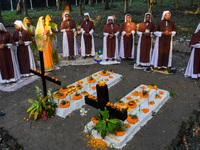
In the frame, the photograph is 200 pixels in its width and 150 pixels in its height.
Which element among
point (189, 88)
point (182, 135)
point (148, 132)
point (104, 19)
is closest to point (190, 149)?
point (182, 135)

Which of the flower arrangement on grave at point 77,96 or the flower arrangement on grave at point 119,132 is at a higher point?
the flower arrangement on grave at point 77,96

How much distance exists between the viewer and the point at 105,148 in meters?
3.83

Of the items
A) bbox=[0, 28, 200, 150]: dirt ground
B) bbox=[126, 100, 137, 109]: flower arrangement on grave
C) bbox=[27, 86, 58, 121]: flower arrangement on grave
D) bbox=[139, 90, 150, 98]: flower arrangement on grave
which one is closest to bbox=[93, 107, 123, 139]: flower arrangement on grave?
bbox=[0, 28, 200, 150]: dirt ground

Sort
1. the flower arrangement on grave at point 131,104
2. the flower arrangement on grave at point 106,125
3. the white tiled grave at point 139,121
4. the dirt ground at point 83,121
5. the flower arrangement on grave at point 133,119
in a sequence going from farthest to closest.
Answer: the flower arrangement on grave at point 131,104, the flower arrangement on grave at point 133,119, the dirt ground at point 83,121, the white tiled grave at point 139,121, the flower arrangement on grave at point 106,125

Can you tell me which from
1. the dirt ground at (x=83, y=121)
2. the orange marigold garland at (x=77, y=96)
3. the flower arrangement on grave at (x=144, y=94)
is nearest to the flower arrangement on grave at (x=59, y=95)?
the orange marigold garland at (x=77, y=96)

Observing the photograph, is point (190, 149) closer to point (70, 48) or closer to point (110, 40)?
point (110, 40)

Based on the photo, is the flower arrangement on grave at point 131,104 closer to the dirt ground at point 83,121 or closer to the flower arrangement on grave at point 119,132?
the dirt ground at point 83,121

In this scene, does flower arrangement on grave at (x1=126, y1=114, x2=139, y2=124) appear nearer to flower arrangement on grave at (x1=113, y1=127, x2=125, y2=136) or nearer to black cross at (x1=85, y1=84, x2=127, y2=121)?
flower arrangement on grave at (x1=113, y1=127, x2=125, y2=136)

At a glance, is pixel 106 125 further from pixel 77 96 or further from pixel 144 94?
pixel 144 94

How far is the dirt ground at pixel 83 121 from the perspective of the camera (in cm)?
404

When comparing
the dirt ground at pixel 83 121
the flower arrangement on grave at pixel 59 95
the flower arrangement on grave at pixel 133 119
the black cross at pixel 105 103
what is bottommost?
the dirt ground at pixel 83 121

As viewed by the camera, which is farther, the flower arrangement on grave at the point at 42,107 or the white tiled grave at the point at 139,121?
the flower arrangement on grave at the point at 42,107

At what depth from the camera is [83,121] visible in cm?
477

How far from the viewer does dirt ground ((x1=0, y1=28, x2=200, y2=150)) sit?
4.04 meters
